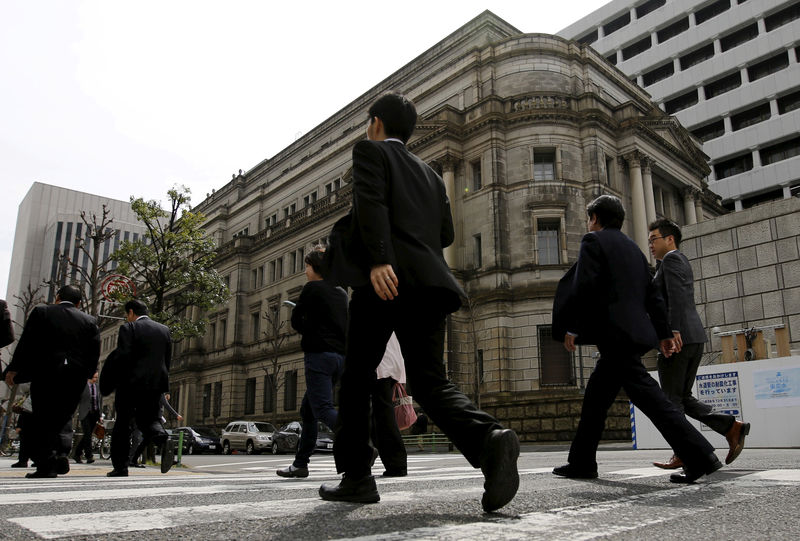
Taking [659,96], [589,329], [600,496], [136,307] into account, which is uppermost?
[659,96]

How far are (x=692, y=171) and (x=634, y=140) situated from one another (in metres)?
8.57

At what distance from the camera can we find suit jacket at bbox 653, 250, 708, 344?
532 centimetres

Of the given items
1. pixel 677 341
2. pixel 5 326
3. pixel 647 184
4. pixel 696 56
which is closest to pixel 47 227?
pixel 696 56

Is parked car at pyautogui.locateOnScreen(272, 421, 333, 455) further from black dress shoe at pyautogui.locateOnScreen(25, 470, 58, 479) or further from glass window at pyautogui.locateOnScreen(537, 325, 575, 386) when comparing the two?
black dress shoe at pyautogui.locateOnScreen(25, 470, 58, 479)

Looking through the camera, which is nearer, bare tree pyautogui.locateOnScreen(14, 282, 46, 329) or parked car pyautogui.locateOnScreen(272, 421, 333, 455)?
parked car pyautogui.locateOnScreen(272, 421, 333, 455)

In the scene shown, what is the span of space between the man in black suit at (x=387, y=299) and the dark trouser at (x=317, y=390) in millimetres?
→ 2363

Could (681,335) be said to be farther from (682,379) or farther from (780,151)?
(780,151)

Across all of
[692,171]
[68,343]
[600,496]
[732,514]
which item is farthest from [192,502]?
[692,171]

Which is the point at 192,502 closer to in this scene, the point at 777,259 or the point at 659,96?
the point at 777,259

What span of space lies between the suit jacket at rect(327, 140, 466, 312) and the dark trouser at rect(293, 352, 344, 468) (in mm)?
2478

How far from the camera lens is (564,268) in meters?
29.4

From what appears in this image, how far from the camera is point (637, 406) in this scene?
157 inches

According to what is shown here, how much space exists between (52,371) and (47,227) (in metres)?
99.8

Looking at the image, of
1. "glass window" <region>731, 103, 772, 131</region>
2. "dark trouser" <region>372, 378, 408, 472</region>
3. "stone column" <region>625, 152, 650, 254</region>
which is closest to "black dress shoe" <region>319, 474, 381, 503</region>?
"dark trouser" <region>372, 378, 408, 472</region>
